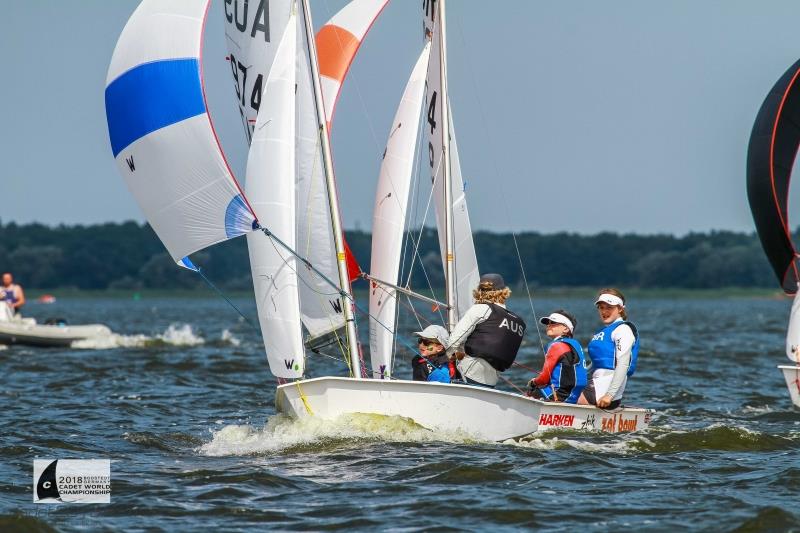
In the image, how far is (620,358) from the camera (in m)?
12.0

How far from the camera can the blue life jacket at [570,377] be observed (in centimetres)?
1235

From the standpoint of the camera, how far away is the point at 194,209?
36.5ft

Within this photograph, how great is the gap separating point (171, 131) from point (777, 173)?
8297mm

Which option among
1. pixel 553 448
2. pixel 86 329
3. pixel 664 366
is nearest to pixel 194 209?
pixel 553 448

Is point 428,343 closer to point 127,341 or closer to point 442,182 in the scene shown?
point 442,182

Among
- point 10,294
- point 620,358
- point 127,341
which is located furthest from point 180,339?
point 620,358

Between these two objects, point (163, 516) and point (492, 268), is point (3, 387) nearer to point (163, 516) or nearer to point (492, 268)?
point (163, 516)

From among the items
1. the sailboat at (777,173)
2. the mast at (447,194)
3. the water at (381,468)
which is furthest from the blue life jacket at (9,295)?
the sailboat at (777,173)

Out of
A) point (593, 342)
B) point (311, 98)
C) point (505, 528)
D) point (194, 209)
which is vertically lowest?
point (505, 528)

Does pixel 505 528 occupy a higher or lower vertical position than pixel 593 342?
lower

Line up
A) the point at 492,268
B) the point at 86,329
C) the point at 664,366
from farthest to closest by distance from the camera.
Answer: the point at 492,268
the point at 86,329
the point at 664,366

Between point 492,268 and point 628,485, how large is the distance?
14012 cm

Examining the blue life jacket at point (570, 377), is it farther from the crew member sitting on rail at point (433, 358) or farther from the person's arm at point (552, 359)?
the crew member sitting on rail at point (433, 358)

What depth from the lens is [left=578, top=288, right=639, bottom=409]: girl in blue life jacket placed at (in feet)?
39.4
